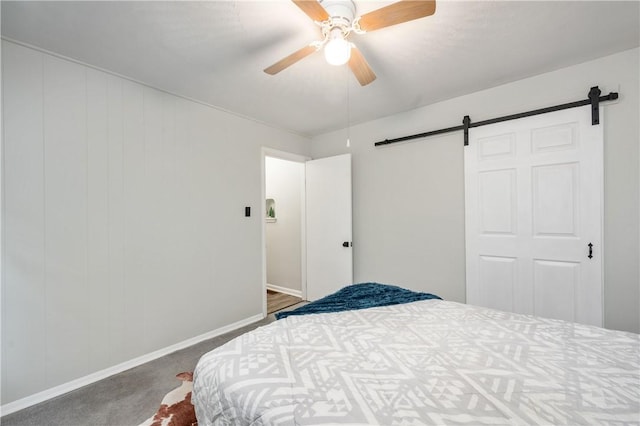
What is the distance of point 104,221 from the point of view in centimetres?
221

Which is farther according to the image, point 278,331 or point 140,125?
point 140,125

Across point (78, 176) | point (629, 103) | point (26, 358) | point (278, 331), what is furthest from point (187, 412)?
point (629, 103)

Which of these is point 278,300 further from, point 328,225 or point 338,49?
point 338,49

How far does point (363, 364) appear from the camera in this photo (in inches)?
41.7

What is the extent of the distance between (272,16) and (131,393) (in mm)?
2705

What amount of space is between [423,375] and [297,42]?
206cm

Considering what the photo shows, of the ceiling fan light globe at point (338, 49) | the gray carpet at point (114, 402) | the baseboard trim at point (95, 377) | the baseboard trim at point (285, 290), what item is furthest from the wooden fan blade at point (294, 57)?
the baseboard trim at point (285, 290)

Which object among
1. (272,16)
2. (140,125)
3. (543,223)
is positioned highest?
(272,16)

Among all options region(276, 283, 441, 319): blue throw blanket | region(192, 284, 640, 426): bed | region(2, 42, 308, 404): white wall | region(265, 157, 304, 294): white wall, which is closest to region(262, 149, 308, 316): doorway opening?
region(265, 157, 304, 294): white wall

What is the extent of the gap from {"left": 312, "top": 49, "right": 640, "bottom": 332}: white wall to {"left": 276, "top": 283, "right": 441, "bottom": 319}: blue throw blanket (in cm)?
114

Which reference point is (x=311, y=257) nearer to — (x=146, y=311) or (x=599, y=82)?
(x=146, y=311)

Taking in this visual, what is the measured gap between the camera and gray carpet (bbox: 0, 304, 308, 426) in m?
1.72

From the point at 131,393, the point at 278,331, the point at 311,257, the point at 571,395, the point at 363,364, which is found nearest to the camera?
the point at 571,395

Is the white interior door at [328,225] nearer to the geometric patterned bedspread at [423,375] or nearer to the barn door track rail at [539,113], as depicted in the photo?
the barn door track rail at [539,113]
